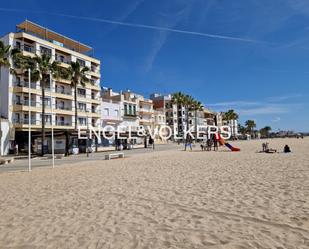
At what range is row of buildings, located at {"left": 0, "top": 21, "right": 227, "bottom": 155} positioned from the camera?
40.7 metres

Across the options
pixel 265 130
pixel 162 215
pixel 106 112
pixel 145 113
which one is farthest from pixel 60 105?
pixel 265 130

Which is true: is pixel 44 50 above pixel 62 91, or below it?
above

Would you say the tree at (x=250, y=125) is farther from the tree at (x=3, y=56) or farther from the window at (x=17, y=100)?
the tree at (x=3, y=56)

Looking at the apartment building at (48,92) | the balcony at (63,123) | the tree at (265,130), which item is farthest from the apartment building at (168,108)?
the tree at (265,130)

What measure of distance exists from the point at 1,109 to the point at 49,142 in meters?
9.93

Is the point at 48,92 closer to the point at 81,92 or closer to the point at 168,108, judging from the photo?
the point at 81,92

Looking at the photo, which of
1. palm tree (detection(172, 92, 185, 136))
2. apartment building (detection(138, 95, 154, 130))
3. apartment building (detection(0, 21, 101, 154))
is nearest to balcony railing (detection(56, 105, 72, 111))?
apartment building (detection(0, 21, 101, 154))

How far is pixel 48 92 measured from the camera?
46438 millimetres

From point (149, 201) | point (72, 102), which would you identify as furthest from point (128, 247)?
point (72, 102)

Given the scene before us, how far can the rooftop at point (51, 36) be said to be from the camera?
46.6 m

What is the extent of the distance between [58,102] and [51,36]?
12.5m

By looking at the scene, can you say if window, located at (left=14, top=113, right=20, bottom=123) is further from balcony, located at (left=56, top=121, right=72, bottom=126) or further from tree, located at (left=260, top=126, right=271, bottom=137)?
tree, located at (left=260, top=126, right=271, bottom=137)

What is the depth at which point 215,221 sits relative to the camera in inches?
231

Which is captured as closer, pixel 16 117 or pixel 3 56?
pixel 3 56
